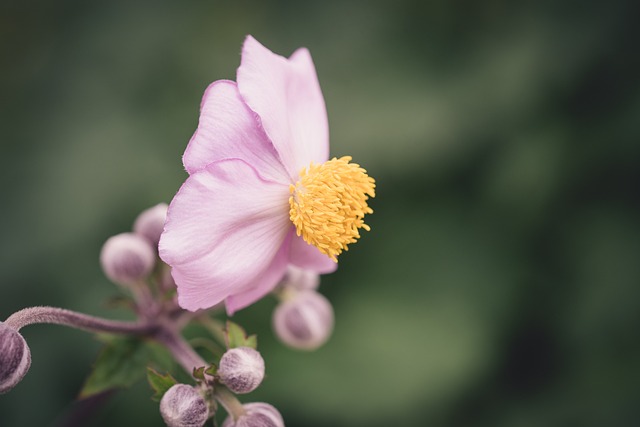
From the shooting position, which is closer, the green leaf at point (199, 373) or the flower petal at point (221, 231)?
the flower petal at point (221, 231)

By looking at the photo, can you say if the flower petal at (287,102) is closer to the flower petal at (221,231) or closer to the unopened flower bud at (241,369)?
the flower petal at (221,231)

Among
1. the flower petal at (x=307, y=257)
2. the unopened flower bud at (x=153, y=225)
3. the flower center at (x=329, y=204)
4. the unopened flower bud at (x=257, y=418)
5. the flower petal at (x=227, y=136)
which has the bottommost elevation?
the unopened flower bud at (x=257, y=418)

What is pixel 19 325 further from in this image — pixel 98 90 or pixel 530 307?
pixel 530 307

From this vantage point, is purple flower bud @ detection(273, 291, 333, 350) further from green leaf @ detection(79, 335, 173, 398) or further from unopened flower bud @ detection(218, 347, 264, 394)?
unopened flower bud @ detection(218, 347, 264, 394)

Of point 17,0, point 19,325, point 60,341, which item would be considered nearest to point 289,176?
point 19,325

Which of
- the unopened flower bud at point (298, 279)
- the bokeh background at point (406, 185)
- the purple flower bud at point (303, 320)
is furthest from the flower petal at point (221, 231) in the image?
the bokeh background at point (406, 185)

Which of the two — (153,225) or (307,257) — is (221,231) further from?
(153,225)
